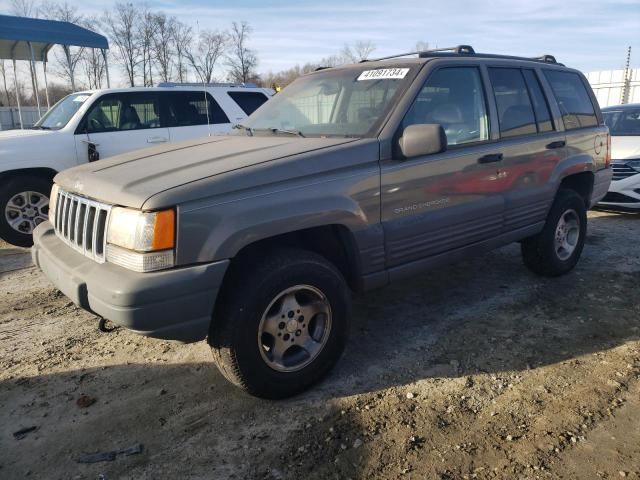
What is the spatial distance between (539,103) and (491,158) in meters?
1.04

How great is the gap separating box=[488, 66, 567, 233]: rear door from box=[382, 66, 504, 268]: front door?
0.17 meters

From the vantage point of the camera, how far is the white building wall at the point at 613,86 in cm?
2075

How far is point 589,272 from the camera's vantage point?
195 inches

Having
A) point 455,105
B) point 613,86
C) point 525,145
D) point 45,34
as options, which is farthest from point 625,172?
point 613,86

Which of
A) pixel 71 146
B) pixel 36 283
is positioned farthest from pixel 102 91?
pixel 36 283

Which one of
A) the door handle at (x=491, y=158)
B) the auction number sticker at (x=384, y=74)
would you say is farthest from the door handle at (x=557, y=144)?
the auction number sticker at (x=384, y=74)

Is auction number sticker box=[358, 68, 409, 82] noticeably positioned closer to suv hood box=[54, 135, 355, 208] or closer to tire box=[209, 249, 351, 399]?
Answer: suv hood box=[54, 135, 355, 208]

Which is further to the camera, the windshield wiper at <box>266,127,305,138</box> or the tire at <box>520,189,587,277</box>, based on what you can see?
the tire at <box>520,189,587,277</box>

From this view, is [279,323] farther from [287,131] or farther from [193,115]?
[193,115]

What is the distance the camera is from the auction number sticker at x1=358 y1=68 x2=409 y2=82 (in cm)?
347

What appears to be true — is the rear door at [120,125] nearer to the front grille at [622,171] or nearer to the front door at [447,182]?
the front door at [447,182]

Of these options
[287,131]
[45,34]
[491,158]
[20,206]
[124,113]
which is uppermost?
[45,34]

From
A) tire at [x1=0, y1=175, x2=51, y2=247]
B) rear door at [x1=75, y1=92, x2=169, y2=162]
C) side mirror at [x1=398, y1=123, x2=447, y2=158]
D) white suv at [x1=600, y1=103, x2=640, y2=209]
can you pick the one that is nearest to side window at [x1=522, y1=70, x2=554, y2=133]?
side mirror at [x1=398, y1=123, x2=447, y2=158]

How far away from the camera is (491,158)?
376 centimetres
